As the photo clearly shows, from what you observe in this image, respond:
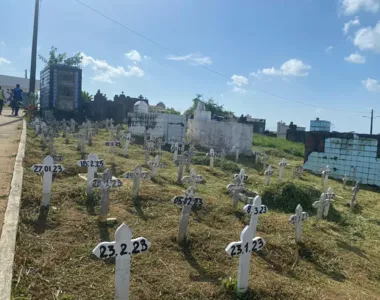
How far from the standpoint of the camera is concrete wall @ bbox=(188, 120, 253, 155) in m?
16.3

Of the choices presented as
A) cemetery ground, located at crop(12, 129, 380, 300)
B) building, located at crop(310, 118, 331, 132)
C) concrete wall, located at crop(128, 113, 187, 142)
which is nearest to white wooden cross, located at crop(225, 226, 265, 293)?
cemetery ground, located at crop(12, 129, 380, 300)

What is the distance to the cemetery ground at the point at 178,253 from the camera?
3184 mm

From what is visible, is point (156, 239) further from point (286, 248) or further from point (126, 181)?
point (126, 181)

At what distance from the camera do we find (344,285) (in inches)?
154

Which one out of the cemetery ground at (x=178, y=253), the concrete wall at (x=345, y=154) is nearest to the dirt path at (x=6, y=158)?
the cemetery ground at (x=178, y=253)

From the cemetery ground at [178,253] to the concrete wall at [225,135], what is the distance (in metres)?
9.37

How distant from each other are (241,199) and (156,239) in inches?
108

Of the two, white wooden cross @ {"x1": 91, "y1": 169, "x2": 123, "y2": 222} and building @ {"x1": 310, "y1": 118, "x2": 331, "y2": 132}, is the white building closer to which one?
building @ {"x1": 310, "y1": 118, "x2": 331, "y2": 132}

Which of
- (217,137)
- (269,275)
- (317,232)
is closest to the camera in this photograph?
(269,275)

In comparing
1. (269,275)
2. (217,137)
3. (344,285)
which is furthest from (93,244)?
(217,137)

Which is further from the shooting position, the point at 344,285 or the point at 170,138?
the point at 170,138

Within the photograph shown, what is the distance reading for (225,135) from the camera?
16.4m

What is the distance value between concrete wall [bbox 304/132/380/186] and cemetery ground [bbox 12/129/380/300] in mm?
6351

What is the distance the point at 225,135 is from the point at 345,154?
5.43 m
